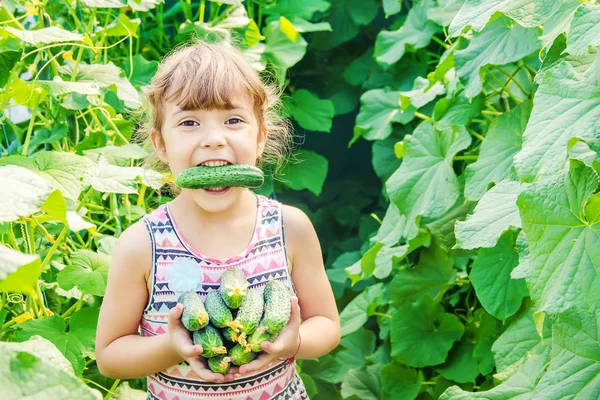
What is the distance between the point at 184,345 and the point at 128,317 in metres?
0.25

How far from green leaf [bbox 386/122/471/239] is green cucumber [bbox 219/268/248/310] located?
845 millimetres

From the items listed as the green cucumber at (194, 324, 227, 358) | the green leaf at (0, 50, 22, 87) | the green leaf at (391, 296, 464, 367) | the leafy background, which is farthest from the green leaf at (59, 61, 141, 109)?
the green leaf at (391, 296, 464, 367)

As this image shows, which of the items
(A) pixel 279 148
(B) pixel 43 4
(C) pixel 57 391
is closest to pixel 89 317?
(A) pixel 279 148

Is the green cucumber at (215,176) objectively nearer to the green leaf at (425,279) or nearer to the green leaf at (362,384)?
the green leaf at (425,279)

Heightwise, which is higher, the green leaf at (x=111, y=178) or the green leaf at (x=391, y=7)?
the green leaf at (x=391, y=7)

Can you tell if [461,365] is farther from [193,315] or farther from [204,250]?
[193,315]

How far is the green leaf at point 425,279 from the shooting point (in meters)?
2.68

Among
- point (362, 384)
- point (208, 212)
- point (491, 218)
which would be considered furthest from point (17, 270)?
point (362, 384)

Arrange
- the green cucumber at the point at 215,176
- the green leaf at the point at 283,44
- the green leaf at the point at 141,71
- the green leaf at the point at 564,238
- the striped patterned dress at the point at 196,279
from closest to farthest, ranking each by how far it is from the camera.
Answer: the green leaf at the point at 564,238, the green cucumber at the point at 215,176, the striped patterned dress at the point at 196,279, the green leaf at the point at 141,71, the green leaf at the point at 283,44

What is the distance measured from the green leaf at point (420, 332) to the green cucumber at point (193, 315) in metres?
1.31

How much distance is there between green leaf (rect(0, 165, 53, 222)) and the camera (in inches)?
41.8

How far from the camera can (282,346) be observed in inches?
61.0

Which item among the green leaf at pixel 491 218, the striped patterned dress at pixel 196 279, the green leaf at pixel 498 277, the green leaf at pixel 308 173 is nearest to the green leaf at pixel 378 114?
the green leaf at pixel 308 173

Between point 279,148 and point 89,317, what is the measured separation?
633 mm
